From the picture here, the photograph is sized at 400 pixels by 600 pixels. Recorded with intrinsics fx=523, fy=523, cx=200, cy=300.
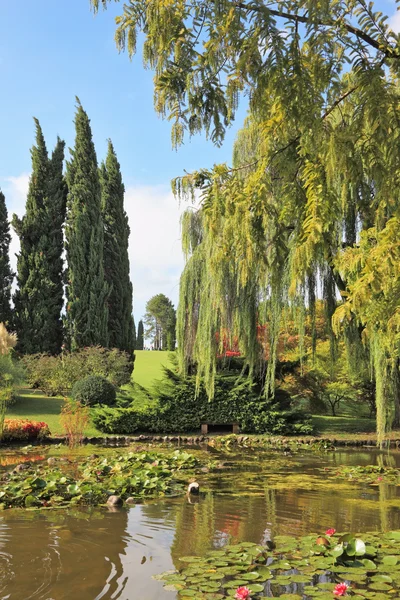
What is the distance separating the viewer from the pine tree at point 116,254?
26.3 m

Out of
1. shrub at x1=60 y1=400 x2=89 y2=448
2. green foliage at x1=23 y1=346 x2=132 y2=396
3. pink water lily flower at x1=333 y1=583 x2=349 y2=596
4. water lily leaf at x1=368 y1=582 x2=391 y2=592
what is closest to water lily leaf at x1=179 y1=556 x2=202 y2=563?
pink water lily flower at x1=333 y1=583 x2=349 y2=596

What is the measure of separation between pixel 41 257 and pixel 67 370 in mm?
7121

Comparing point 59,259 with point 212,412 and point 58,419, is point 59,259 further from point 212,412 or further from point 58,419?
point 212,412

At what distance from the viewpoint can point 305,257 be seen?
10.8 ft

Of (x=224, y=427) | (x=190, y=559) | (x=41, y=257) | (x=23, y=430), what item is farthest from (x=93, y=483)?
(x=41, y=257)

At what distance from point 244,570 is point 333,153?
2.66 m

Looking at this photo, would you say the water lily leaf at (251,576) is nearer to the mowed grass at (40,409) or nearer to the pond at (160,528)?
the pond at (160,528)

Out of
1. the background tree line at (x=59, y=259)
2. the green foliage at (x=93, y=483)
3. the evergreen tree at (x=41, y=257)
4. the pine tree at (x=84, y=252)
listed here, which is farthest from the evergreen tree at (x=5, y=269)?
the green foliage at (x=93, y=483)

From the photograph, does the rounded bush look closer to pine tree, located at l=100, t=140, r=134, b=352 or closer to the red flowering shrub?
the red flowering shrub

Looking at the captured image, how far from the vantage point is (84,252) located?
23.5m

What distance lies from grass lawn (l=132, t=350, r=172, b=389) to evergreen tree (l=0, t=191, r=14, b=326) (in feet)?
22.2

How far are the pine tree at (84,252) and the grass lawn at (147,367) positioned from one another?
3658mm

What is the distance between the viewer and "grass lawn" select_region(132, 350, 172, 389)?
25978 mm

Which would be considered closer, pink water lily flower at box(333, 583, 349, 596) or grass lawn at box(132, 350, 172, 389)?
pink water lily flower at box(333, 583, 349, 596)
